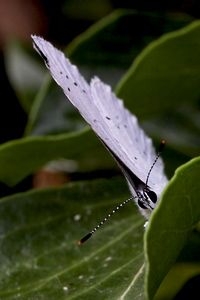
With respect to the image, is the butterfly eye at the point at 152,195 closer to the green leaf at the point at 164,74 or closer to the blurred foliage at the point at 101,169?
the blurred foliage at the point at 101,169

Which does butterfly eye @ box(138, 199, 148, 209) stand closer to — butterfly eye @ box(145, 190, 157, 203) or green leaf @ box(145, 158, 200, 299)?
butterfly eye @ box(145, 190, 157, 203)

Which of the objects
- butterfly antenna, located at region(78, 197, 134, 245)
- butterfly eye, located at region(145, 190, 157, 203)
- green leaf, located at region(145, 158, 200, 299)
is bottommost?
butterfly antenna, located at region(78, 197, 134, 245)

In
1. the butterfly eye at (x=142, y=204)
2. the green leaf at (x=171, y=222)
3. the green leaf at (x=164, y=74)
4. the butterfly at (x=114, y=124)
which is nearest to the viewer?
the green leaf at (x=171, y=222)

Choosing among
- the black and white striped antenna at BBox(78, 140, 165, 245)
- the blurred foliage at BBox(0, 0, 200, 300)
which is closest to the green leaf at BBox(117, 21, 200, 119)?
the blurred foliage at BBox(0, 0, 200, 300)

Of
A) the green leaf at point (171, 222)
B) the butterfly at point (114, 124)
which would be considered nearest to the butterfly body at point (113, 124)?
the butterfly at point (114, 124)

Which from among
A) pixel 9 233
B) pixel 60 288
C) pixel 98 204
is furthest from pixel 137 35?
pixel 60 288

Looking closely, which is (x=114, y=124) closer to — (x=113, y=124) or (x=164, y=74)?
(x=113, y=124)
